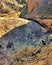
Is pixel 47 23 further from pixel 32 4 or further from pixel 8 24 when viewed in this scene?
pixel 8 24

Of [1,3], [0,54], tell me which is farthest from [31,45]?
[1,3]

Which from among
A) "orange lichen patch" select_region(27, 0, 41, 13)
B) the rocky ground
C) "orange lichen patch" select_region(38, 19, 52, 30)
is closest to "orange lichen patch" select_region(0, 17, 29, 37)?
the rocky ground

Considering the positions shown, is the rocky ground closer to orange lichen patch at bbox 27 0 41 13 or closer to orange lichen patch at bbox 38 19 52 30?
orange lichen patch at bbox 38 19 52 30

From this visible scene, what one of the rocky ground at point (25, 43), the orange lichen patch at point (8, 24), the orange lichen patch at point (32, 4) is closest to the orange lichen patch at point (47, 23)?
the rocky ground at point (25, 43)

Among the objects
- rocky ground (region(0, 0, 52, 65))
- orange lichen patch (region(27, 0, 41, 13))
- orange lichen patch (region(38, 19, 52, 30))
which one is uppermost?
orange lichen patch (region(27, 0, 41, 13))

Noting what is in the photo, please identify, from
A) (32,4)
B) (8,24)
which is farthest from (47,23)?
(8,24)

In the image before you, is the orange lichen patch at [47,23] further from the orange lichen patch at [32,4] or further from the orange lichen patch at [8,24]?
the orange lichen patch at [32,4]

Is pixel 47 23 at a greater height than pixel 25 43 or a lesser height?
greater

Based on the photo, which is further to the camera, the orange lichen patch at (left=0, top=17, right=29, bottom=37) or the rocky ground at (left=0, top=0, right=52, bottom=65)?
the orange lichen patch at (left=0, top=17, right=29, bottom=37)

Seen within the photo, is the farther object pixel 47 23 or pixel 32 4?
pixel 32 4

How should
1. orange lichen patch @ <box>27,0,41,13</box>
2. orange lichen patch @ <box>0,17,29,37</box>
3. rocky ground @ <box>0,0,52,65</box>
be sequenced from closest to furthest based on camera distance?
rocky ground @ <box>0,0,52,65</box> < orange lichen patch @ <box>0,17,29,37</box> < orange lichen patch @ <box>27,0,41,13</box>

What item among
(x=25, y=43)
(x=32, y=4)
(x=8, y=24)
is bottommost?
(x=25, y=43)
